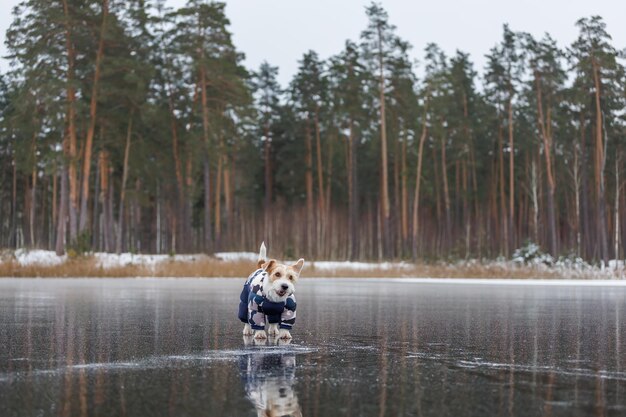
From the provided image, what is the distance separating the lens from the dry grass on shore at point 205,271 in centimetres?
3000

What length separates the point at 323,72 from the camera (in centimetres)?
6631

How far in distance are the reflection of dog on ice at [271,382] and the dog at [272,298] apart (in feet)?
2.71

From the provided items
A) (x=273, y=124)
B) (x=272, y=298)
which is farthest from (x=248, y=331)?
(x=273, y=124)

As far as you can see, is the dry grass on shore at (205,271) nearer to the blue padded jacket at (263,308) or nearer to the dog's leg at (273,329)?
the dog's leg at (273,329)

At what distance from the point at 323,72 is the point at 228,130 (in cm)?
1994

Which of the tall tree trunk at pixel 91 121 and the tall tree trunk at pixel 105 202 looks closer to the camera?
the tall tree trunk at pixel 91 121

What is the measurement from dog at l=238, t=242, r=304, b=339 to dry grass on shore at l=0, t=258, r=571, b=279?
23.8 metres

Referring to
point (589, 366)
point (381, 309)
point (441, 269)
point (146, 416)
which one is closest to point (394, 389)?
point (146, 416)

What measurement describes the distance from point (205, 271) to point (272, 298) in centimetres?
2487

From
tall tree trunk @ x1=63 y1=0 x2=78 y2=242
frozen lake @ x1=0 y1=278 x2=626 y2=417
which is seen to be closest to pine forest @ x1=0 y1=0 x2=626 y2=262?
tall tree trunk @ x1=63 y1=0 x2=78 y2=242

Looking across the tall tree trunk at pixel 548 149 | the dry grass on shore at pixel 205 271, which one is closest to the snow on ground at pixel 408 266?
the dry grass on shore at pixel 205 271

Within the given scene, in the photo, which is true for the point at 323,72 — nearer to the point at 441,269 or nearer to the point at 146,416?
the point at 441,269

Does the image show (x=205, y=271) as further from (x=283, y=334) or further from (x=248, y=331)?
(x=283, y=334)

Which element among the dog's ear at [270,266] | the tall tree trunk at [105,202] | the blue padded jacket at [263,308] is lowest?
the blue padded jacket at [263,308]
